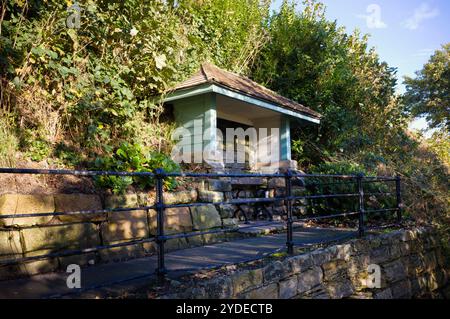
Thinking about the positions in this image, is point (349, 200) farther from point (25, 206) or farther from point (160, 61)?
point (25, 206)

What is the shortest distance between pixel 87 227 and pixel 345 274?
10.5 ft

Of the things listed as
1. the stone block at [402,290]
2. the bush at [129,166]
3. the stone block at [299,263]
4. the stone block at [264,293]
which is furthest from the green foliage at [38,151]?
the stone block at [402,290]

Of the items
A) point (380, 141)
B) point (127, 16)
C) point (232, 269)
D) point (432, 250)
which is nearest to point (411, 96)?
point (380, 141)

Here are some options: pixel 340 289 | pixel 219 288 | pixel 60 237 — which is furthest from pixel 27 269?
pixel 340 289

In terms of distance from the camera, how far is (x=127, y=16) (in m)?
6.50

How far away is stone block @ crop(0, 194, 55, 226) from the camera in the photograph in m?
3.44

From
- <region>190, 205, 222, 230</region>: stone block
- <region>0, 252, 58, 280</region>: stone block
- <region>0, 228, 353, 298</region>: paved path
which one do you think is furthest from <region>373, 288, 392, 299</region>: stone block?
<region>0, 252, 58, 280</region>: stone block

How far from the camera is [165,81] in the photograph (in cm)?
682

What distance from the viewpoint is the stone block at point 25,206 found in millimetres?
3443

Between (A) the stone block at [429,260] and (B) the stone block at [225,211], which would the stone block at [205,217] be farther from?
(A) the stone block at [429,260]

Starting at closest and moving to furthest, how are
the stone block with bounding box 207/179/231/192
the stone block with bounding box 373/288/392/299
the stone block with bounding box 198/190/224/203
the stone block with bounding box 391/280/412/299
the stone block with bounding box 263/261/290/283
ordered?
the stone block with bounding box 263/261/290/283 < the stone block with bounding box 373/288/392/299 < the stone block with bounding box 391/280/412/299 < the stone block with bounding box 198/190/224/203 < the stone block with bounding box 207/179/231/192

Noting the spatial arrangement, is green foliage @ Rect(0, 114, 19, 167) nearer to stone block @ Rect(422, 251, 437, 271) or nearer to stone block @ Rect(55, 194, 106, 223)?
stone block @ Rect(55, 194, 106, 223)
